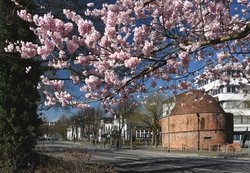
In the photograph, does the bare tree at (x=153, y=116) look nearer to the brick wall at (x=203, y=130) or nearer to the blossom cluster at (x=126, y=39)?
the brick wall at (x=203, y=130)

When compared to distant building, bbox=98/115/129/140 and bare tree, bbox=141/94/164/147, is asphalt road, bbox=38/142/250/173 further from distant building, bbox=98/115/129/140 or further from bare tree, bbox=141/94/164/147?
bare tree, bbox=141/94/164/147

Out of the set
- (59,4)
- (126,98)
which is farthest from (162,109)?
(126,98)

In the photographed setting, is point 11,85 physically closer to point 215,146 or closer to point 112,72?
point 112,72

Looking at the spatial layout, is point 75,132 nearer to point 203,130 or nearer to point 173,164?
point 203,130

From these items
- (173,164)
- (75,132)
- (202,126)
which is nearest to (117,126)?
(202,126)

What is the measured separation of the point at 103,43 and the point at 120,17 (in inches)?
21.8

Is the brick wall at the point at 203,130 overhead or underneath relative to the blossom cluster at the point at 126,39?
underneath

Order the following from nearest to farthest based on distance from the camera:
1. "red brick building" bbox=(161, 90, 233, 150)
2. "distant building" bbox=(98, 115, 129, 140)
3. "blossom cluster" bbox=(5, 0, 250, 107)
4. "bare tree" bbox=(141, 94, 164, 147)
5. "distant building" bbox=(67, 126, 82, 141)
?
"blossom cluster" bbox=(5, 0, 250, 107)
"red brick building" bbox=(161, 90, 233, 150)
"distant building" bbox=(98, 115, 129, 140)
"bare tree" bbox=(141, 94, 164, 147)
"distant building" bbox=(67, 126, 82, 141)

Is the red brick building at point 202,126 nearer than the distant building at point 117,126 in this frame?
Yes

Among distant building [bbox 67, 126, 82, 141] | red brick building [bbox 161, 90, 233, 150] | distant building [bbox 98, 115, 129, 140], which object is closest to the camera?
red brick building [bbox 161, 90, 233, 150]

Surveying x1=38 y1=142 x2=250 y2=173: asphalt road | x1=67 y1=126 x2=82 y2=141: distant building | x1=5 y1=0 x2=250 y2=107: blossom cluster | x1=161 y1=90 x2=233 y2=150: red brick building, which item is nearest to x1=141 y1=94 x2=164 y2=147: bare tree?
x1=161 y1=90 x2=233 y2=150: red brick building

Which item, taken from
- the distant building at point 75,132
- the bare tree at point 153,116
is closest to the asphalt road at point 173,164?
the bare tree at point 153,116

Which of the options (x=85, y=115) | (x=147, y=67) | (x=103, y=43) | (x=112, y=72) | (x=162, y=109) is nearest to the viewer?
(x=103, y=43)

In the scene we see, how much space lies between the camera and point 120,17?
19.2 feet
